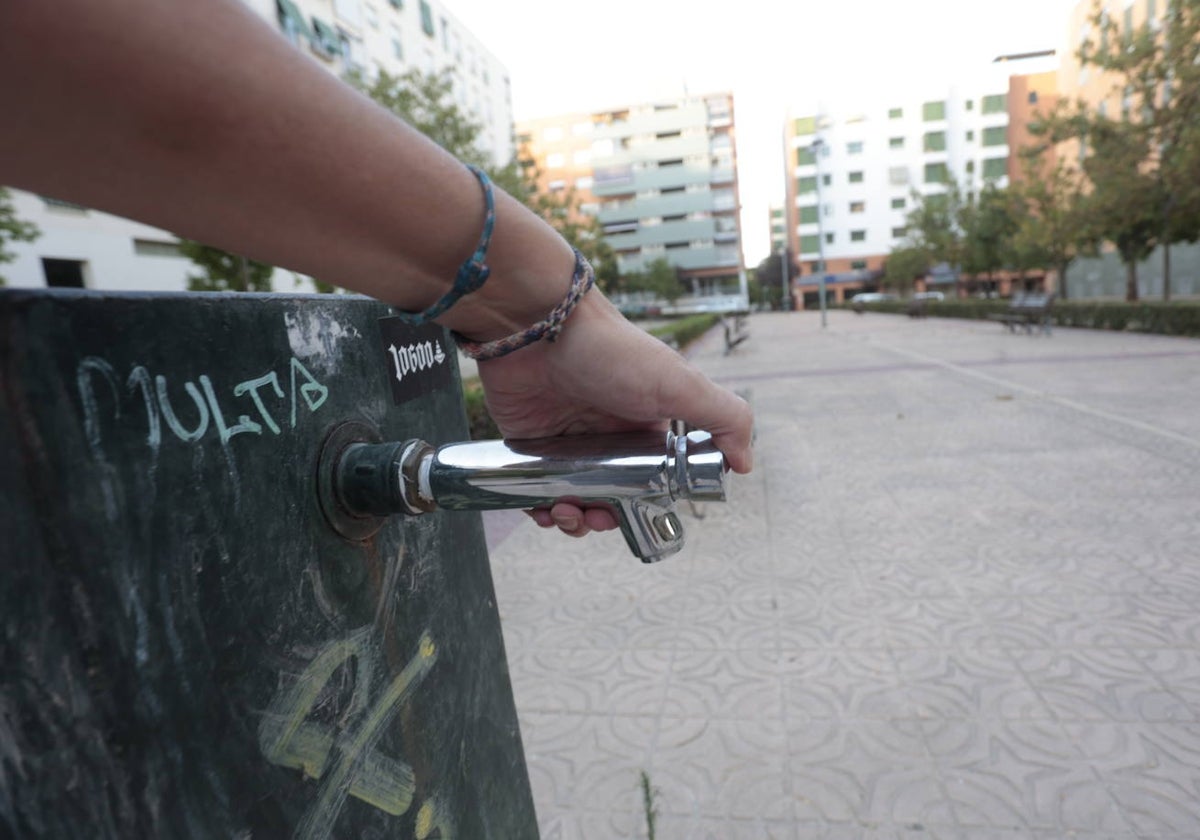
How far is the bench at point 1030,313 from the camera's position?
18.1 metres

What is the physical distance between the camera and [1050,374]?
1051cm

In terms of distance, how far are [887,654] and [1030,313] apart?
745 inches

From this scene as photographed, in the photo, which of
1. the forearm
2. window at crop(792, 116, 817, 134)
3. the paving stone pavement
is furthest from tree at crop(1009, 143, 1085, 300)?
window at crop(792, 116, 817, 134)

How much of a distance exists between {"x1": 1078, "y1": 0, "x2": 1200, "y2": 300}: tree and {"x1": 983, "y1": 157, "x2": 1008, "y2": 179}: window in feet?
166

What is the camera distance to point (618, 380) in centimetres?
95

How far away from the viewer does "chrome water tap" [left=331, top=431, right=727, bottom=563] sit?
2.47 feet

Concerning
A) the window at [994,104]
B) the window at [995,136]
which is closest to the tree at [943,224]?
the window at [995,136]

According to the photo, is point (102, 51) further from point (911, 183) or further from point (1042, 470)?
point (911, 183)

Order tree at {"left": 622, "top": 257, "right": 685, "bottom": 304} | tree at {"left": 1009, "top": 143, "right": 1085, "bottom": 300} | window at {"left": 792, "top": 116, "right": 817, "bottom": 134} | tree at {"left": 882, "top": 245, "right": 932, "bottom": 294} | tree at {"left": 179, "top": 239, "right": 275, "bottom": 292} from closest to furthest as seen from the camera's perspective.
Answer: tree at {"left": 179, "top": 239, "right": 275, "bottom": 292} → tree at {"left": 1009, "top": 143, "right": 1085, "bottom": 300} → tree at {"left": 882, "top": 245, "right": 932, "bottom": 294} → tree at {"left": 622, "top": 257, "right": 685, "bottom": 304} → window at {"left": 792, "top": 116, "right": 817, "bottom": 134}

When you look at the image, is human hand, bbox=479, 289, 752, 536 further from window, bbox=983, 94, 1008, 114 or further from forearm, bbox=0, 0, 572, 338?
window, bbox=983, 94, 1008, 114

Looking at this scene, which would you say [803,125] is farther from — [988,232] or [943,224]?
[988,232]

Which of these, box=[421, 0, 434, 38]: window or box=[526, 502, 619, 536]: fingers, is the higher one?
box=[421, 0, 434, 38]: window

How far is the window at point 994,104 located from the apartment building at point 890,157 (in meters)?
0.08

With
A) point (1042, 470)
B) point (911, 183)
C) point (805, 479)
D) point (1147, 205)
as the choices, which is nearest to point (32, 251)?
point (805, 479)
